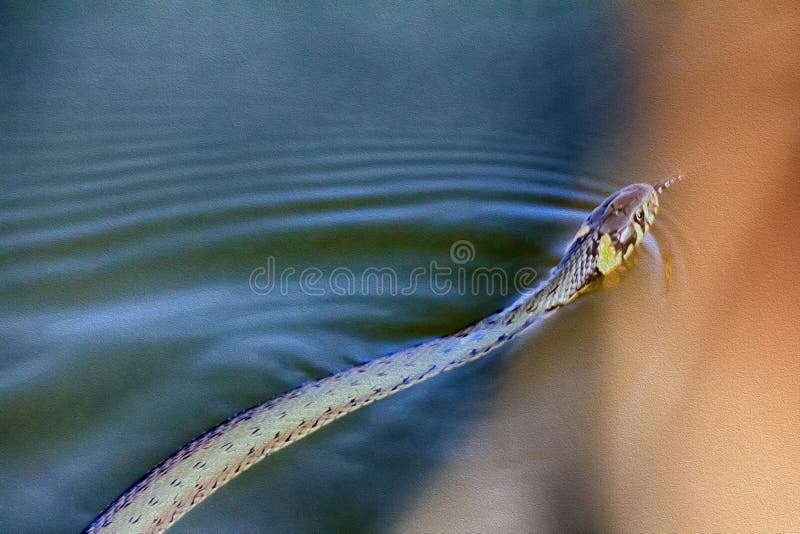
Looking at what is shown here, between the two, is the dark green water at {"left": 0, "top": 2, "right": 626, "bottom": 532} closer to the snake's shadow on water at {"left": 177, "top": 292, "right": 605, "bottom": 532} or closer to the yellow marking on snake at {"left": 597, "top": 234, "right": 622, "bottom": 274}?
the snake's shadow on water at {"left": 177, "top": 292, "right": 605, "bottom": 532}

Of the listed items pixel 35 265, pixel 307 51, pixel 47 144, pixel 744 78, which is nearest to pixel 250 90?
pixel 307 51

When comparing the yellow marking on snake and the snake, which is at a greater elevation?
the yellow marking on snake

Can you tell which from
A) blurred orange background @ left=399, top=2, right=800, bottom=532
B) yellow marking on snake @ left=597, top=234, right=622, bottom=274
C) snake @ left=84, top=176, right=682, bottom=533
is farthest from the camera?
yellow marking on snake @ left=597, top=234, right=622, bottom=274

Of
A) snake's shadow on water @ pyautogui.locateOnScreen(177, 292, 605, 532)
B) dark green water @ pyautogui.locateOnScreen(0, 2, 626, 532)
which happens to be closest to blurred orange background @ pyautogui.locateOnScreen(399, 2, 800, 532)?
snake's shadow on water @ pyautogui.locateOnScreen(177, 292, 605, 532)

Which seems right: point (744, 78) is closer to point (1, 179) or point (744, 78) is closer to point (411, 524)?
point (411, 524)

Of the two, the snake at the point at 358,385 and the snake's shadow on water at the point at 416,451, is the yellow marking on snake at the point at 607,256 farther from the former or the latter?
the snake's shadow on water at the point at 416,451

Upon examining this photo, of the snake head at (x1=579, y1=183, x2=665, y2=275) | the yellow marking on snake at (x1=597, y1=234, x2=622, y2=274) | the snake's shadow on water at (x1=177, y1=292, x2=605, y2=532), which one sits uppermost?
the snake head at (x1=579, y1=183, x2=665, y2=275)
